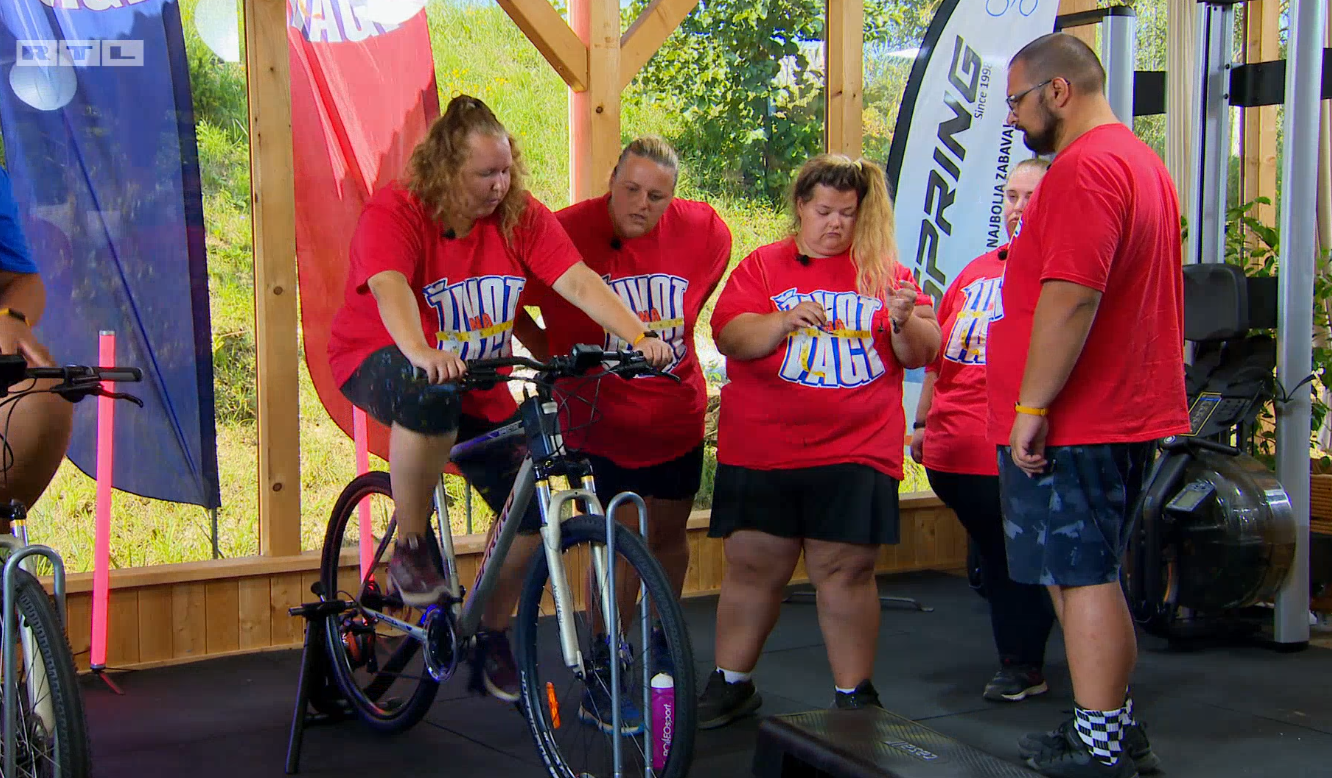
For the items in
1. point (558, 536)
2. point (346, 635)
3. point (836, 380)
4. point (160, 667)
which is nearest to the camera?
point (558, 536)

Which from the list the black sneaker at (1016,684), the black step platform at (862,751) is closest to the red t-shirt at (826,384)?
the black step platform at (862,751)

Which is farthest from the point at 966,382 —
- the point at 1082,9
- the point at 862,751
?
the point at 1082,9

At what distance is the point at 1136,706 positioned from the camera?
329cm

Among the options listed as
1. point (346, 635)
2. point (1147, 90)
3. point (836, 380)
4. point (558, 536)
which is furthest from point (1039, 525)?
point (1147, 90)

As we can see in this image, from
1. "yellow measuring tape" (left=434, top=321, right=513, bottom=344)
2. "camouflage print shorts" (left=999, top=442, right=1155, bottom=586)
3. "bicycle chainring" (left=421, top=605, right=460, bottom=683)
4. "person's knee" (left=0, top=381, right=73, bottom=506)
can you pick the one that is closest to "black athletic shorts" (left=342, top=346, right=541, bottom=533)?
"yellow measuring tape" (left=434, top=321, right=513, bottom=344)

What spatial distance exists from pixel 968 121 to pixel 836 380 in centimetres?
254

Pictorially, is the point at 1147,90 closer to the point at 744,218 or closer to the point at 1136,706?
the point at 744,218

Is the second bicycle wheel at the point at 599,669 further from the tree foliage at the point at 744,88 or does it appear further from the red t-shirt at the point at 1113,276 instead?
the tree foliage at the point at 744,88

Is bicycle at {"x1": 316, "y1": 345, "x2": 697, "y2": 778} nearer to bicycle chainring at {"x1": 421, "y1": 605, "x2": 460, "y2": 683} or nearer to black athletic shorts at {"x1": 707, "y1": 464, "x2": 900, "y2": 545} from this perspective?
bicycle chainring at {"x1": 421, "y1": 605, "x2": 460, "y2": 683}

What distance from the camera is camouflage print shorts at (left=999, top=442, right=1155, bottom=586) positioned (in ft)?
8.11

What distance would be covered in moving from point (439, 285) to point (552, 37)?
1808mm

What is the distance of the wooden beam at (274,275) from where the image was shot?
3881mm

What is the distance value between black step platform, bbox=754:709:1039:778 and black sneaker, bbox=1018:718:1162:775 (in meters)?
0.24

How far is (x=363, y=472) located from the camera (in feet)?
12.3
